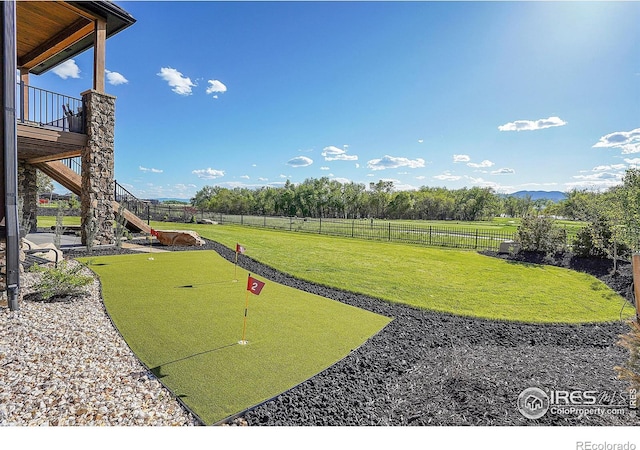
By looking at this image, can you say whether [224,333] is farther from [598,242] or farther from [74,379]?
[598,242]

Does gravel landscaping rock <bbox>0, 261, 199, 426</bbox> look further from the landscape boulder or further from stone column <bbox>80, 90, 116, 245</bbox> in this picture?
the landscape boulder

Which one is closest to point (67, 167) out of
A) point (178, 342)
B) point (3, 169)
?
point (3, 169)

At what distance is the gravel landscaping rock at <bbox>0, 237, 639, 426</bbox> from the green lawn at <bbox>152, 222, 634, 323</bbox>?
45.5 inches

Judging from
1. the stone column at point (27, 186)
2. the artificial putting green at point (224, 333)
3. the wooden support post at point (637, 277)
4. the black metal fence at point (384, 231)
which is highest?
the stone column at point (27, 186)

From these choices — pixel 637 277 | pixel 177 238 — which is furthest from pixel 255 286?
pixel 177 238

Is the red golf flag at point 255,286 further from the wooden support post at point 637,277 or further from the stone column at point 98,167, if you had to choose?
the stone column at point 98,167

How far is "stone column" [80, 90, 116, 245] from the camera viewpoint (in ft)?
30.1

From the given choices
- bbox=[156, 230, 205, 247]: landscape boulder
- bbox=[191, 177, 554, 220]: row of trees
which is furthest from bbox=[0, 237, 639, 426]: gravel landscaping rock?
bbox=[191, 177, 554, 220]: row of trees

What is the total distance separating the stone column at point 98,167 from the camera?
917 centimetres

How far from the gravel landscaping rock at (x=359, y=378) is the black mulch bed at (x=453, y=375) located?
1 centimetres

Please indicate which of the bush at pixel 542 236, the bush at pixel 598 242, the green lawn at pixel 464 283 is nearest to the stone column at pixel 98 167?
the green lawn at pixel 464 283
